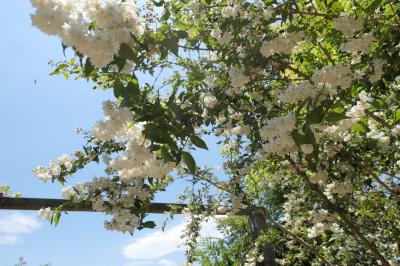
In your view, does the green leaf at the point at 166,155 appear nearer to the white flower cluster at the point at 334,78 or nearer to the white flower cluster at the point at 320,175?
the white flower cluster at the point at 334,78

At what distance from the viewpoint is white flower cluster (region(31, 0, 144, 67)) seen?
4.31 ft

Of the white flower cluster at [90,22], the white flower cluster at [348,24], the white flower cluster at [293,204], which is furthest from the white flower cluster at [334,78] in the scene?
the white flower cluster at [293,204]

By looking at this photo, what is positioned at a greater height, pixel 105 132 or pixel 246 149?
pixel 246 149

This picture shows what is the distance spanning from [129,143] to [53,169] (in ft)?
4.05

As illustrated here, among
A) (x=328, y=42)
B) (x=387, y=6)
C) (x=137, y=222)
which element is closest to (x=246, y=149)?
(x=328, y=42)


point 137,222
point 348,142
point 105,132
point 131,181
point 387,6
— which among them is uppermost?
point 387,6

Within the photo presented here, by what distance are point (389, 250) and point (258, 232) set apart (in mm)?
1501

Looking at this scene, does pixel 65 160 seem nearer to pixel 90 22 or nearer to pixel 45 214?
pixel 45 214

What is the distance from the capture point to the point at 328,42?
10.5 feet

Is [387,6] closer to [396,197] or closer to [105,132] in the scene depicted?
[396,197]

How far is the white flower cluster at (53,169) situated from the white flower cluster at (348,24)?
2.08 metres

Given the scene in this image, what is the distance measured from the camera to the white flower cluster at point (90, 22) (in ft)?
4.31

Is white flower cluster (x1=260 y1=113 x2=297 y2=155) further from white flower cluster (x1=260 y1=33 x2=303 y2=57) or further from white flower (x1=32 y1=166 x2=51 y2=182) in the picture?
white flower (x1=32 y1=166 x2=51 y2=182)

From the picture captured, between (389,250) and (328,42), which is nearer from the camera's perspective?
(328,42)
